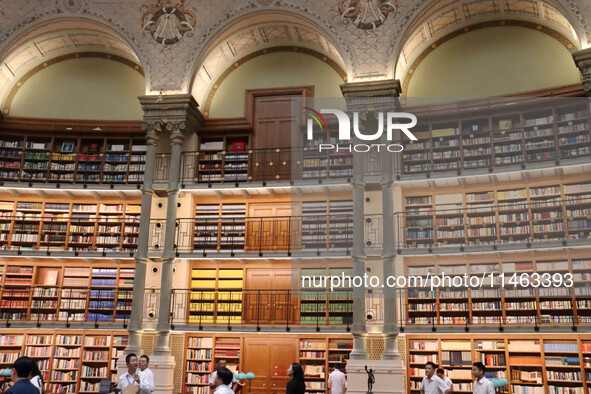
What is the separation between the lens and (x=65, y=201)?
40.0ft

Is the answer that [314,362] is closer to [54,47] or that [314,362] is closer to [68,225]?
[68,225]

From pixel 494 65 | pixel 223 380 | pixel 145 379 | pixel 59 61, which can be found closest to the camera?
pixel 223 380

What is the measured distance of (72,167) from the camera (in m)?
12.2

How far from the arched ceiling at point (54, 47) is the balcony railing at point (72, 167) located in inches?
64.1

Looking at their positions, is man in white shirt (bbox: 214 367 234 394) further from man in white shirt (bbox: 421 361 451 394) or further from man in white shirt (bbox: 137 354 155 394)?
man in white shirt (bbox: 421 361 451 394)

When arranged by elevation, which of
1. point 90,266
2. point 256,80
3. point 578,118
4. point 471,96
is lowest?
point 90,266

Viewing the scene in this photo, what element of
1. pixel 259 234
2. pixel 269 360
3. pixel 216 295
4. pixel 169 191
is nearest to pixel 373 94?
pixel 259 234

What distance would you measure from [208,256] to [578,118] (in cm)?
716

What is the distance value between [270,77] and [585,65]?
6.12m

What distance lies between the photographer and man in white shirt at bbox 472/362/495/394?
18.8ft

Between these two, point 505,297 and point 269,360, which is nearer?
point 505,297

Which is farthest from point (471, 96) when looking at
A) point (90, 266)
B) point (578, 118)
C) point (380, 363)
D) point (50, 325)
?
point (50, 325)

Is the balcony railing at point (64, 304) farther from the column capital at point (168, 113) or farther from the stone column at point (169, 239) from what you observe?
the column capital at point (168, 113)

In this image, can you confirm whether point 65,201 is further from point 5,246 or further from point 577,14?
point 577,14
